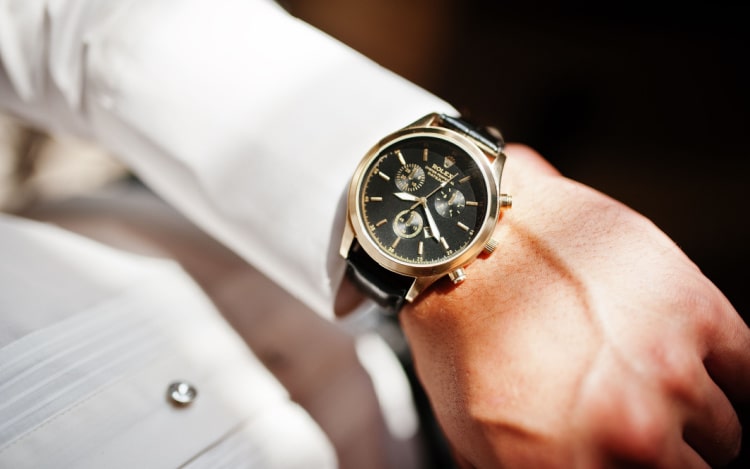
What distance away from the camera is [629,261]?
0.66 metres

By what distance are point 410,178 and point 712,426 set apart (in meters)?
0.54

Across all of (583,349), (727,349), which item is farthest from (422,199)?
(727,349)

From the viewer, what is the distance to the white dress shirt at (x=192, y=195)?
0.68m

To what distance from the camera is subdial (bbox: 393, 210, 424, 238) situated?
0.79 m

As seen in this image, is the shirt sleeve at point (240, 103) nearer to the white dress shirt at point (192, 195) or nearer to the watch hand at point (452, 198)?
the white dress shirt at point (192, 195)

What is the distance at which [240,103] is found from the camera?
0.77 metres

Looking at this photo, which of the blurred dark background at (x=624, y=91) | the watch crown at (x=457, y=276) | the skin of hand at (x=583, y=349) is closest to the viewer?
the skin of hand at (x=583, y=349)

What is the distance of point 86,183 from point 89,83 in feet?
2.04

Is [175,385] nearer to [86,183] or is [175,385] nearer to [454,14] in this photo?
[86,183]

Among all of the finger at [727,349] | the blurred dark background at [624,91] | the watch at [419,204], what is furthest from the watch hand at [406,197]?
the blurred dark background at [624,91]

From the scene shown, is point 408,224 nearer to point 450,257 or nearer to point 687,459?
point 450,257

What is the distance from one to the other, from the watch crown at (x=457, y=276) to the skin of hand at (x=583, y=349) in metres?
0.01

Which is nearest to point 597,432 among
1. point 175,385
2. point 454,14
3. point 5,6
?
point 175,385

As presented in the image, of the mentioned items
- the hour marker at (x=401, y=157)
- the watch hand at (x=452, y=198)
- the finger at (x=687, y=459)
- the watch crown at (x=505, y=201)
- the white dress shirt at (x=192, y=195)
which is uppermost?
the watch crown at (x=505, y=201)
